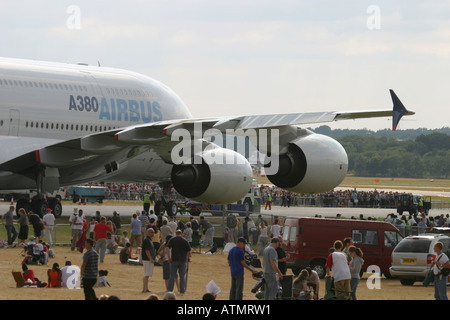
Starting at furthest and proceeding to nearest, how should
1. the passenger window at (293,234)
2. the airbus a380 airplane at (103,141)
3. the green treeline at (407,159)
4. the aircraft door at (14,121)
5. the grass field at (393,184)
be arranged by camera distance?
the green treeline at (407,159) < the grass field at (393,184) < the aircraft door at (14,121) < the airbus a380 airplane at (103,141) < the passenger window at (293,234)

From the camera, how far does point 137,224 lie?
32906 millimetres

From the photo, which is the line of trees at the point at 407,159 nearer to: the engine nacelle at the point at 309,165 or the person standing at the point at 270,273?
the engine nacelle at the point at 309,165

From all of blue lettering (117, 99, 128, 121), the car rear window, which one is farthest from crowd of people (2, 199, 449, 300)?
blue lettering (117, 99, 128, 121)

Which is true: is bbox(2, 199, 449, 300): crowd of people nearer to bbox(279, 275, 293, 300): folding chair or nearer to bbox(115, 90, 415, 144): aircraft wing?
bbox(279, 275, 293, 300): folding chair

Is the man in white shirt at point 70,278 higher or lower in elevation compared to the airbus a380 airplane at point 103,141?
lower

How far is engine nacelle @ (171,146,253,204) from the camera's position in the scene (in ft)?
116

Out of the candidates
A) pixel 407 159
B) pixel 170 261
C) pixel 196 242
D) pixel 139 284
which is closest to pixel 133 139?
pixel 196 242

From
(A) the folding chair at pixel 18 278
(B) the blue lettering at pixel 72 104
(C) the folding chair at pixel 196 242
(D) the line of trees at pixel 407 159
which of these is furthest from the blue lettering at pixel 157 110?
(D) the line of trees at pixel 407 159

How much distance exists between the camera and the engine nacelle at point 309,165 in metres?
34.1

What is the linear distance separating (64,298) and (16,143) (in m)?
14.5

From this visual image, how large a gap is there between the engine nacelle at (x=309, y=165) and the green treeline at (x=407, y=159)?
14845 centimetres

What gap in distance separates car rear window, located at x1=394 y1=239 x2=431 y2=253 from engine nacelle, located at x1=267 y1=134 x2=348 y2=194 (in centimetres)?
625
